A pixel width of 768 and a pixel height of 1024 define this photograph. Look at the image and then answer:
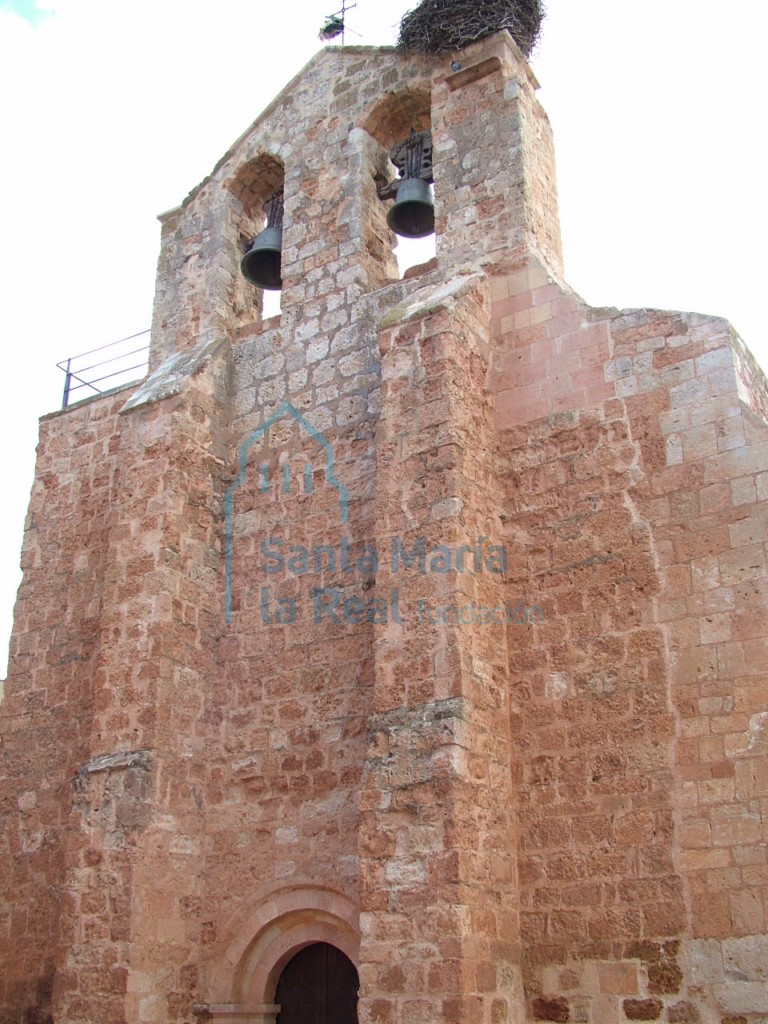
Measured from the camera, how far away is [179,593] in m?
7.91

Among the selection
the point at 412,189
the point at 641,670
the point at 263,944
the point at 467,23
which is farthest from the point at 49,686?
the point at 467,23

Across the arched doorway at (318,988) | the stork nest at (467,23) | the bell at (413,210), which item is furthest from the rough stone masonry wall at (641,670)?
the stork nest at (467,23)

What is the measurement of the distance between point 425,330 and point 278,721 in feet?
9.02

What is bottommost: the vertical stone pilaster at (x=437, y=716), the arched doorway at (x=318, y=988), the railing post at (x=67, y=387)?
the arched doorway at (x=318, y=988)

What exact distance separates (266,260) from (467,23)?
244 centimetres

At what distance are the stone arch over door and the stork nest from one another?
635 cm

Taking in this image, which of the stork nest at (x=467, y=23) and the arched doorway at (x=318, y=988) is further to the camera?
the stork nest at (x=467, y=23)

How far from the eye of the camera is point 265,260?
959 centimetres

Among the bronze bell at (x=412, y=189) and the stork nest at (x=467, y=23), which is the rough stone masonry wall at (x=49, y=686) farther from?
the stork nest at (x=467, y=23)

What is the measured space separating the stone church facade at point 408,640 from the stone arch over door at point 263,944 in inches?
0.9

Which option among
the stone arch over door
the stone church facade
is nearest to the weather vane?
the stone church facade

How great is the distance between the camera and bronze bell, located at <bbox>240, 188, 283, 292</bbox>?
31.2ft

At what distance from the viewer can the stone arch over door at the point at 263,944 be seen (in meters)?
7.09

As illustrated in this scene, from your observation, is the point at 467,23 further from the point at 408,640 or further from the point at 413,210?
the point at 408,640
